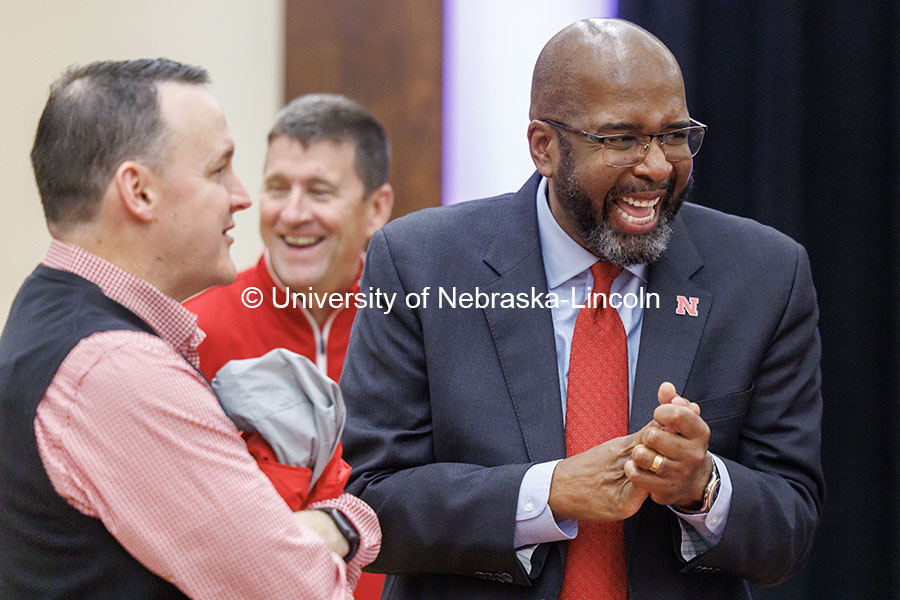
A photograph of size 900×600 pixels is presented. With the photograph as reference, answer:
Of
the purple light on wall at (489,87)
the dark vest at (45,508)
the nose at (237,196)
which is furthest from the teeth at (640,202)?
the purple light on wall at (489,87)

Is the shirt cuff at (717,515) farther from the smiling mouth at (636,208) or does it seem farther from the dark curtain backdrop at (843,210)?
the dark curtain backdrop at (843,210)

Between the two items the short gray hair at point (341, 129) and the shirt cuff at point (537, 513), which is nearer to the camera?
the shirt cuff at point (537, 513)

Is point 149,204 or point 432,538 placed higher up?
point 149,204

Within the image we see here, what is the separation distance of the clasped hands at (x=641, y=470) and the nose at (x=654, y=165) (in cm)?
39

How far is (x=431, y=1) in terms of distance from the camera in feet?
11.0

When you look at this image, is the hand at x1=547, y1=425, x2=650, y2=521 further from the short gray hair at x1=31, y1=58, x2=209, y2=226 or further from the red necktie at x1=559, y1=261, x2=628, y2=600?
the short gray hair at x1=31, y1=58, x2=209, y2=226

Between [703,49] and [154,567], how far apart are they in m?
2.34

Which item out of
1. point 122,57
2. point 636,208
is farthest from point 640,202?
point 122,57

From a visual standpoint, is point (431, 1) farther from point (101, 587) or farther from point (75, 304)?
point (101, 587)

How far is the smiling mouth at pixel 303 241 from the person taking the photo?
9.07 ft

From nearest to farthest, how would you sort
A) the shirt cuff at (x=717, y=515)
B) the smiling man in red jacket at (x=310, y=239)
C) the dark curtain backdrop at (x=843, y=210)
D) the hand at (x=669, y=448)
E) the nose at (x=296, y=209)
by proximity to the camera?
1. the hand at (x=669, y=448)
2. the shirt cuff at (x=717, y=515)
3. the smiling man in red jacket at (x=310, y=239)
4. the nose at (x=296, y=209)
5. the dark curtain backdrop at (x=843, y=210)

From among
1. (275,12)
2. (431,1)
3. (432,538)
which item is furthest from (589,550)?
(275,12)

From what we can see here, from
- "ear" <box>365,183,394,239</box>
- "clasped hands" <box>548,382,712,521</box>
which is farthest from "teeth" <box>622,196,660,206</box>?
A: "ear" <box>365,183,394,239</box>

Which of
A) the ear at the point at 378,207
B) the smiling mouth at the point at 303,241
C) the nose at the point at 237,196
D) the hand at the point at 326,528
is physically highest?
the nose at the point at 237,196
